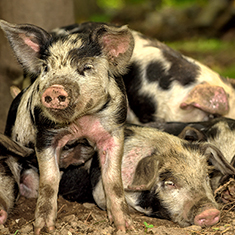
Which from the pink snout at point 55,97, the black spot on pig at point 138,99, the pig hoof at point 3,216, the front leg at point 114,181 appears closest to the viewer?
the pink snout at point 55,97

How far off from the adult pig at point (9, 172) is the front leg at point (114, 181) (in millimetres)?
822

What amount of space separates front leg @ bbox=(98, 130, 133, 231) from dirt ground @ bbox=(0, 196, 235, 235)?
108mm

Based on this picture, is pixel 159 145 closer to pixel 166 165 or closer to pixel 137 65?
pixel 166 165

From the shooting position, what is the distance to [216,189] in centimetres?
420

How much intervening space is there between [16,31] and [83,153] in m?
1.27

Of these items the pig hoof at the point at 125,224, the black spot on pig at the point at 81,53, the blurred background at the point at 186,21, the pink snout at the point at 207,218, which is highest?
the black spot on pig at the point at 81,53

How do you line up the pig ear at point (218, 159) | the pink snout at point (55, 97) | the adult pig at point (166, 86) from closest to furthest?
the pink snout at point (55, 97) < the pig ear at point (218, 159) < the adult pig at point (166, 86)

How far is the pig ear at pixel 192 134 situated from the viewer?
14.8 feet

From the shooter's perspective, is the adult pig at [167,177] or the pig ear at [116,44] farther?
the adult pig at [167,177]

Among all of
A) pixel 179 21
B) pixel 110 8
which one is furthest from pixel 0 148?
pixel 110 8

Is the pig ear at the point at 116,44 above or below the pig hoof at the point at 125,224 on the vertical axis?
above

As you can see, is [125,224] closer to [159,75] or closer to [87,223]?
[87,223]

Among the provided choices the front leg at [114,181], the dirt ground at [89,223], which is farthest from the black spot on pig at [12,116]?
the front leg at [114,181]

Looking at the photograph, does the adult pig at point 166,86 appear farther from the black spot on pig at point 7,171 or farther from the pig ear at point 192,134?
the black spot on pig at point 7,171
